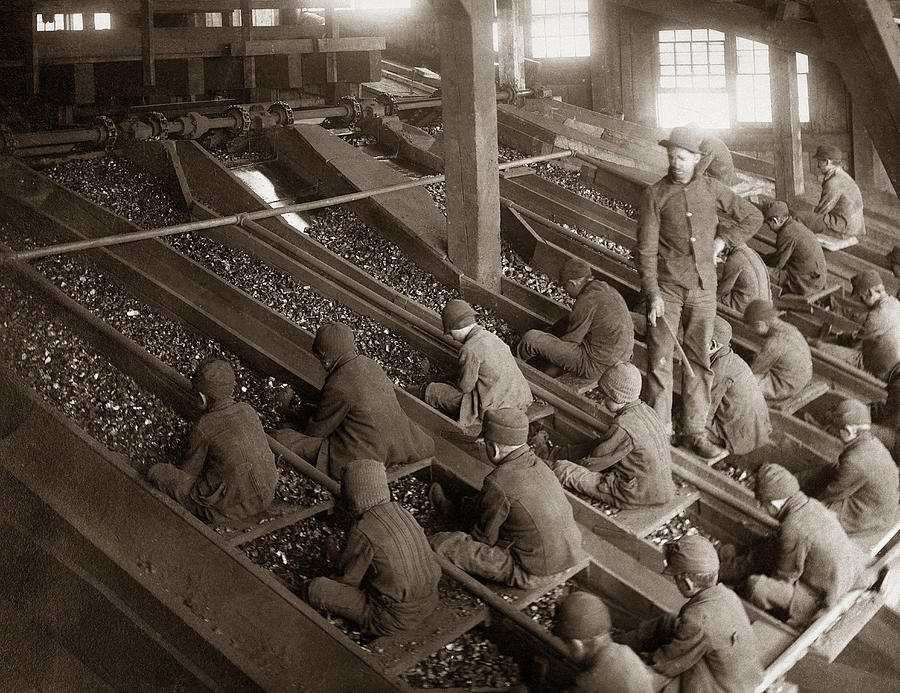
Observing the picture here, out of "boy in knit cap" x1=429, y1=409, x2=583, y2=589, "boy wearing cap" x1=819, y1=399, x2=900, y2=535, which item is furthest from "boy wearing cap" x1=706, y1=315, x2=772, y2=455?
"boy in knit cap" x1=429, y1=409, x2=583, y2=589

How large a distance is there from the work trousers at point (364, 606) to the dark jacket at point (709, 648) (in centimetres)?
114

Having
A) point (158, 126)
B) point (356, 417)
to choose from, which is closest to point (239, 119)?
point (158, 126)

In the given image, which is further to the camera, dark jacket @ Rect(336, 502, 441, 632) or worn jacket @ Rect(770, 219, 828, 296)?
worn jacket @ Rect(770, 219, 828, 296)

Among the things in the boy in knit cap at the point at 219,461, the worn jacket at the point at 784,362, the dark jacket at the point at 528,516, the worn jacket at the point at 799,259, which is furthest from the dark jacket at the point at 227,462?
the worn jacket at the point at 799,259

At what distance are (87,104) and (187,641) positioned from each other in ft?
23.4

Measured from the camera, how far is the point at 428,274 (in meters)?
8.35

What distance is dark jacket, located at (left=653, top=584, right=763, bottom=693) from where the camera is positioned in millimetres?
4484

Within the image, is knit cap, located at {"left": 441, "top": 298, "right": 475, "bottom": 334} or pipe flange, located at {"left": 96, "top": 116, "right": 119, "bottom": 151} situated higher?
pipe flange, located at {"left": 96, "top": 116, "right": 119, "bottom": 151}

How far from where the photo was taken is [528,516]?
16.6 feet

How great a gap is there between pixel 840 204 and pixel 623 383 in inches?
220

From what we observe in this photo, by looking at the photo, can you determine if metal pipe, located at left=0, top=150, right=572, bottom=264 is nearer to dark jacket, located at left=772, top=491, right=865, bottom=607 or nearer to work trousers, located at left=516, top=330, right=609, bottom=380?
work trousers, located at left=516, top=330, right=609, bottom=380

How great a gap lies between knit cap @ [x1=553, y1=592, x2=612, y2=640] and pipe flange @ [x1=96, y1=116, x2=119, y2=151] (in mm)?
6464

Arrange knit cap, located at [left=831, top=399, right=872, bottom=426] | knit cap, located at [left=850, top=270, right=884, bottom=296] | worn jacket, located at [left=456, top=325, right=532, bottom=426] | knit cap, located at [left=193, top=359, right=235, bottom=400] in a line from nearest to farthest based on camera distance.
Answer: knit cap, located at [left=193, top=359, right=235, bottom=400], knit cap, located at [left=831, top=399, right=872, bottom=426], worn jacket, located at [left=456, top=325, right=532, bottom=426], knit cap, located at [left=850, top=270, right=884, bottom=296]

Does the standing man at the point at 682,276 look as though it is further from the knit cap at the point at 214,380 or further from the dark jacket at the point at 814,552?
the knit cap at the point at 214,380
